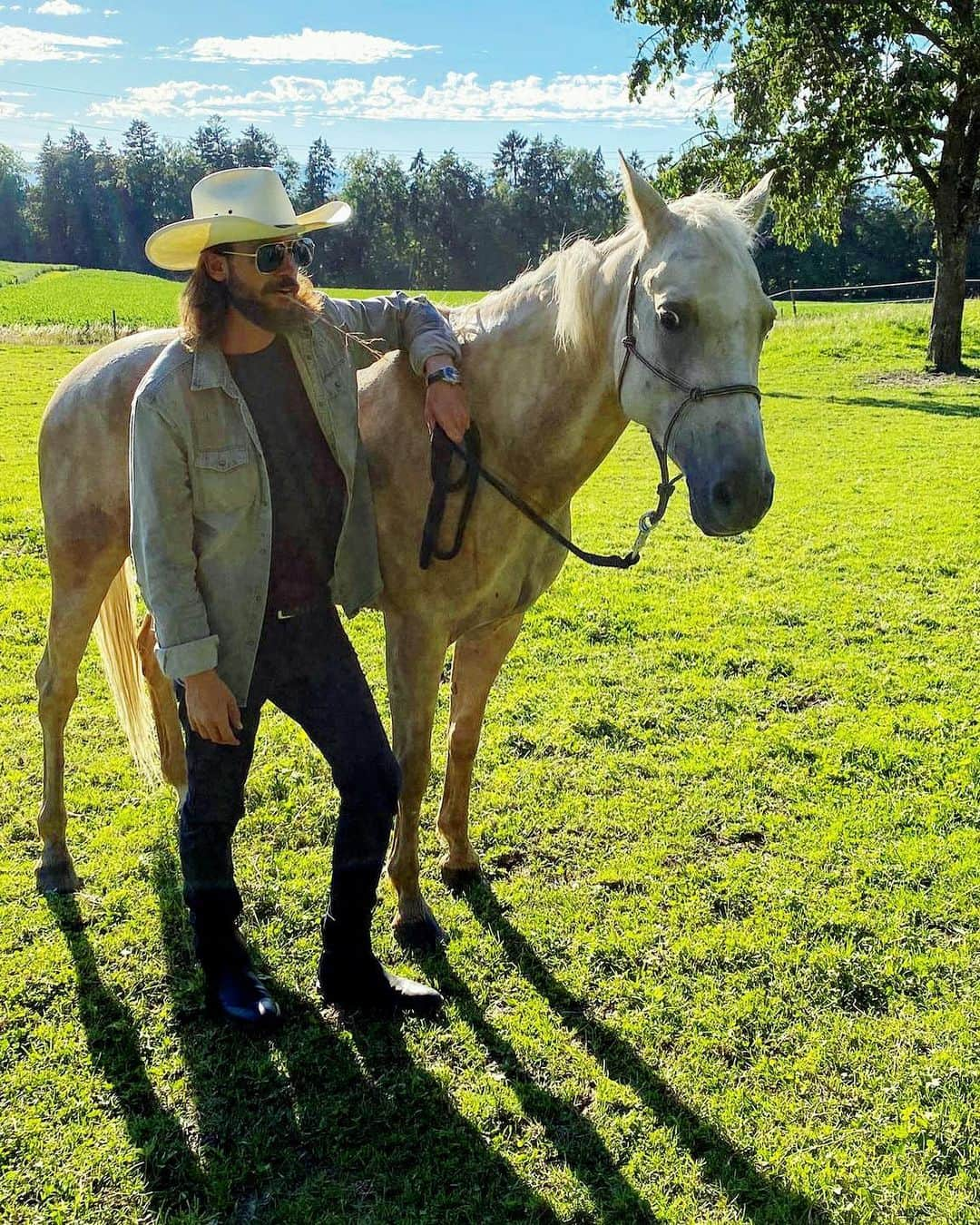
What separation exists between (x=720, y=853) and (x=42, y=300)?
4489cm

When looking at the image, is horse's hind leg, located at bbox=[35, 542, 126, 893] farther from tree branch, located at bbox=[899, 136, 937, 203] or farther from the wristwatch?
tree branch, located at bbox=[899, 136, 937, 203]

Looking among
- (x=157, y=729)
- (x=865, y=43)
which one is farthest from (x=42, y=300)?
(x=157, y=729)

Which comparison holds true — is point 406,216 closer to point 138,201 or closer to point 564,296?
point 138,201

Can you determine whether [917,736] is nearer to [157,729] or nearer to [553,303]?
[553,303]

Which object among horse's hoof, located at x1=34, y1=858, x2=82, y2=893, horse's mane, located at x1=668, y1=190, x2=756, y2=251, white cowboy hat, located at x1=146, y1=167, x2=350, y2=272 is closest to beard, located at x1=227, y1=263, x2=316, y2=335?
white cowboy hat, located at x1=146, y1=167, x2=350, y2=272

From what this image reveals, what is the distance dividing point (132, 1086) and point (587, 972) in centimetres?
147

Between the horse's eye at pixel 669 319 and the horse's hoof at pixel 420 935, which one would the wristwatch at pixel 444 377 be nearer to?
the horse's eye at pixel 669 319

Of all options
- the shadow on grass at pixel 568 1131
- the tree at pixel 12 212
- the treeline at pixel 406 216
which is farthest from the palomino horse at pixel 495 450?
the tree at pixel 12 212

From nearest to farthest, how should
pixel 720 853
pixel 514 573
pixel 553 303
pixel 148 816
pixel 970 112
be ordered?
1. pixel 553 303
2. pixel 514 573
3. pixel 720 853
4. pixel 148 816
5. pixel 970 112

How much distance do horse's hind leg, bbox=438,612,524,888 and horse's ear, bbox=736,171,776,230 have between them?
5.33 feet

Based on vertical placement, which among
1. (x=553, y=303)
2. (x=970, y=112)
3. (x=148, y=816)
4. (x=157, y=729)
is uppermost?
(x=970, y=112)

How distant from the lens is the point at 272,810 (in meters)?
3.98

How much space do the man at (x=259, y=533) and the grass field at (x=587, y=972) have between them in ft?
1.11

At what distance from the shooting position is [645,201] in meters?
2.34
